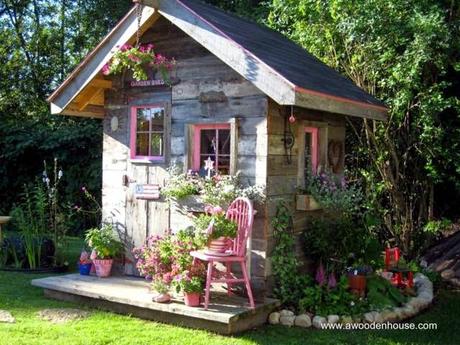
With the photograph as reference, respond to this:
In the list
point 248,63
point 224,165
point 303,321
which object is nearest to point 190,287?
point 303,321

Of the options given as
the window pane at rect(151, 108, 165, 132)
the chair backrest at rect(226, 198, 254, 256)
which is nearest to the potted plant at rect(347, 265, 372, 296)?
the chair backrest at rect(226, 198, 254, 256)

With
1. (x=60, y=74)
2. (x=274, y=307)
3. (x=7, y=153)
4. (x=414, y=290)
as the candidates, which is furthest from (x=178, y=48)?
(x=60, y=74)

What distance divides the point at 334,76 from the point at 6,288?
5020mm

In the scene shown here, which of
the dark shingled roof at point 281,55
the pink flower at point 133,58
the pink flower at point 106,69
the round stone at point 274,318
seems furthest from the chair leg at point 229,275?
the pink flower at point 106,69

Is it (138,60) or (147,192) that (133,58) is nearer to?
(138,60)

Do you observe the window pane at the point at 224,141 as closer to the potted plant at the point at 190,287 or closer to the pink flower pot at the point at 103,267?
the potted plant at the point at 190,287

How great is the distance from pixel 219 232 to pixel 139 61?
2173 millimetres

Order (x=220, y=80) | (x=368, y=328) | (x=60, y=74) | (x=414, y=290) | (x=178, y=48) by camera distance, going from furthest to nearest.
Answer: (x=60, y=74) < (x=414, y=290) < (x=178, y=48) < (x=220, y=80) < (x=368, y=328)

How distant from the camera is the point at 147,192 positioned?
657 centimetres

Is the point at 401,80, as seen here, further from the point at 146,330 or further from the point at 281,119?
the point at 146,330

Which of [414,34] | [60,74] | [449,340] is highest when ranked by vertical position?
[60,74]

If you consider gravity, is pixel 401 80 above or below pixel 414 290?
above

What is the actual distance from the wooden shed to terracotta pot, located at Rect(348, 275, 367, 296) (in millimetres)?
829

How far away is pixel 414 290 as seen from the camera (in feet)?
22.6
